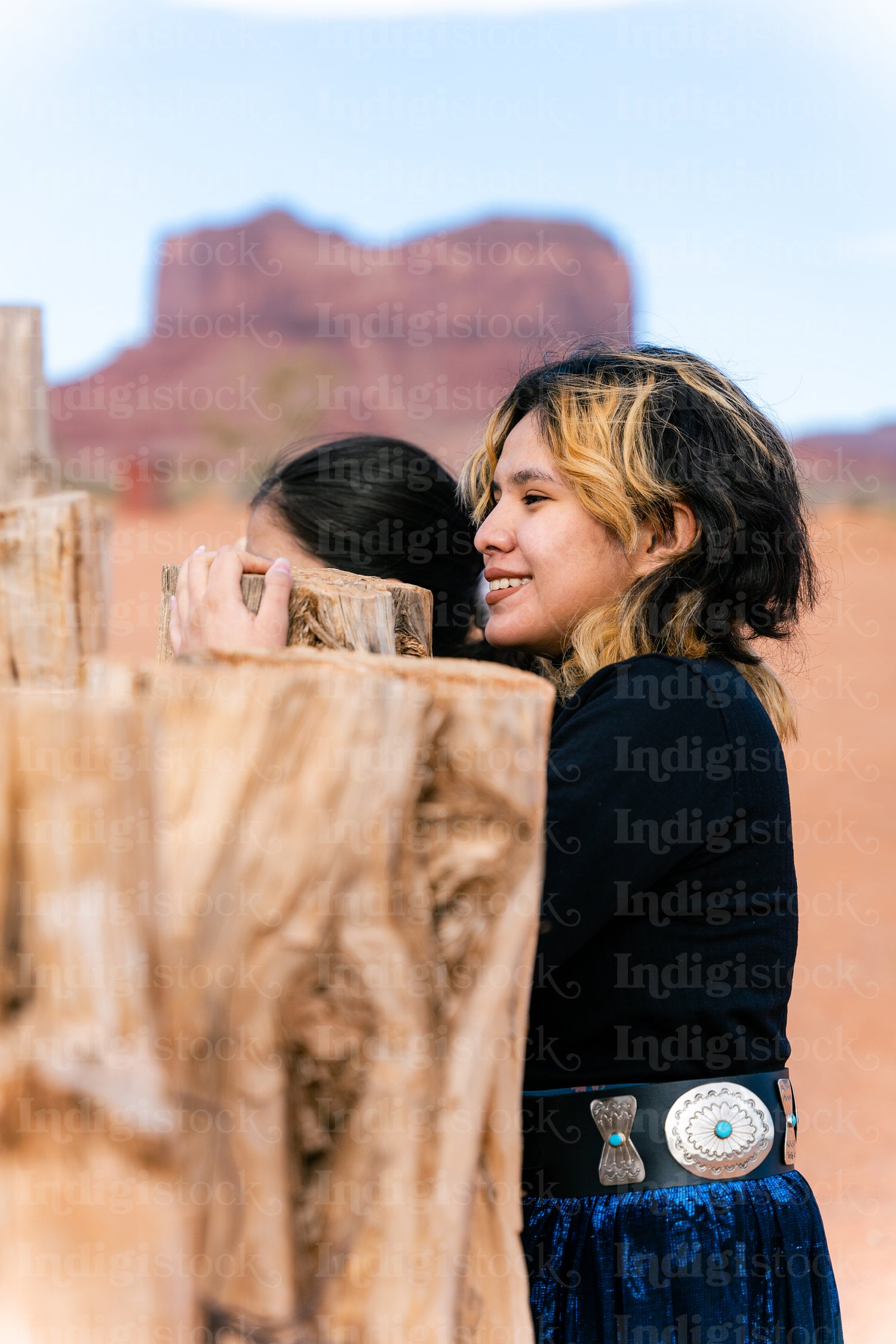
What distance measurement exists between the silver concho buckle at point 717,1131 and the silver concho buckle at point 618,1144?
40 mm

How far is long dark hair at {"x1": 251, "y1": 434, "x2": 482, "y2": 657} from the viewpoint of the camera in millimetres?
2160

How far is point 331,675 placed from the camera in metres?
0.71

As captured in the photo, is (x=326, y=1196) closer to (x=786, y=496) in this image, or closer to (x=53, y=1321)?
(x=53, y=1321)

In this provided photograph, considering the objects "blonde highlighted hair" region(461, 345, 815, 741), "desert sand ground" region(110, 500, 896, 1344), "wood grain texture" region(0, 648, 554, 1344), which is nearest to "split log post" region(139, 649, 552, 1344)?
"wood grain texture" region(0, 648, 554, 1344)

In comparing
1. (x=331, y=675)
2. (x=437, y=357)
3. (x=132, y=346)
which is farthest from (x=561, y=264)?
(x=331, y=675)

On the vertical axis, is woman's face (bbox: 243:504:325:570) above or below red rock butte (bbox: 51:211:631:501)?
below

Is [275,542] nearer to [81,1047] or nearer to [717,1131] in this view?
[717,1131]

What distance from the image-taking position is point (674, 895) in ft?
3.77

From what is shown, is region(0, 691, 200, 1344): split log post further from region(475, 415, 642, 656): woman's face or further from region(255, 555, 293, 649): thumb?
region(475, 415, 642, 656): woman's face

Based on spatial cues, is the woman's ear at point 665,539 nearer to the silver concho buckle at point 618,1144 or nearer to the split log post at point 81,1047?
the silver concho buckle at point 618,1144

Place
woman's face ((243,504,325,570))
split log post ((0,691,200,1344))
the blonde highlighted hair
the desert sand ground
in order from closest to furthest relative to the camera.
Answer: split log post ((0,691,200,1344)) → the blonde highlighted hair → woman's face ((243,504,325,570)) → the desert sand ground

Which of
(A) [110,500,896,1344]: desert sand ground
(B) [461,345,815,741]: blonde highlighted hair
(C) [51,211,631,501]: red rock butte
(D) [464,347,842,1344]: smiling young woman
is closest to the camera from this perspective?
(D) [464,347,842,1344]: smiling young woman

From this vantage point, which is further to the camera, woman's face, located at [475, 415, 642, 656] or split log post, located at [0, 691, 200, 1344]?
woman's face, located at [475, 415, 642, 656]

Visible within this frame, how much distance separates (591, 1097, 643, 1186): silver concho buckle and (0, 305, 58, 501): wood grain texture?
1.15m
